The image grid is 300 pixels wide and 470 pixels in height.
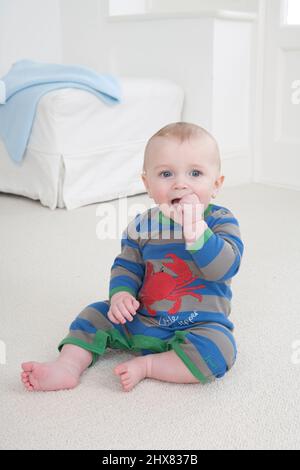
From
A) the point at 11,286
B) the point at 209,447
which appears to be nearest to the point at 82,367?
the point at 209,447

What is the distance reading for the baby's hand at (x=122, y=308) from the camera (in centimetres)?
103

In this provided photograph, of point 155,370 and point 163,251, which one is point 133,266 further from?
point 155,370

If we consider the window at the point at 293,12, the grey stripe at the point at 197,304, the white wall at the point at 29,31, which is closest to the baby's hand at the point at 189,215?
the grey stripe at the point at 197,304

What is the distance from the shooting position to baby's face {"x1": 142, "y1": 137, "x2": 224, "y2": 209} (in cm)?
102

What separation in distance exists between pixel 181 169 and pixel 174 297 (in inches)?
8.4

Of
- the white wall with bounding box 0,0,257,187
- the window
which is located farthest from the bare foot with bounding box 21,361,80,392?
the window

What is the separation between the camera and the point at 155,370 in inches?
40.3

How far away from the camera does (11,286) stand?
1.48 meters

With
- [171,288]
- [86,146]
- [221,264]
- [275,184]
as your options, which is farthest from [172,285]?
[275,184]

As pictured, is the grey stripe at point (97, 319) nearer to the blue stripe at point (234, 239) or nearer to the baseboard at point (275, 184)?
Answer: the blue stripe at point (234, 239)

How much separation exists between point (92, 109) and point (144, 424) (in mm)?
1571

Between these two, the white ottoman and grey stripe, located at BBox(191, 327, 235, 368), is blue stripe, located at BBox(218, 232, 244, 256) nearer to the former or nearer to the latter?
grey stripe, located at BBox(191, 327, 235, 368)
